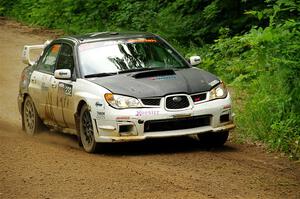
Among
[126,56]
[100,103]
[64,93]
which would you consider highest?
[126,56]

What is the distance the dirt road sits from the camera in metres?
7.41

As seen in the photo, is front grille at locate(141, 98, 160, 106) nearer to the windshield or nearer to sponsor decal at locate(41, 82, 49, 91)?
the windshield

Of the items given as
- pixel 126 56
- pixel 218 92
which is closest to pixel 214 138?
pixel 218 92

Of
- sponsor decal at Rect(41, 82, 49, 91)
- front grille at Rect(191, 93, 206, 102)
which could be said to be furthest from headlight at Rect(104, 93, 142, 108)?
sponsor decal at Rect(41, 82, 49, 91)

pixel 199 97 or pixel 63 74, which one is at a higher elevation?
pixel 63 74

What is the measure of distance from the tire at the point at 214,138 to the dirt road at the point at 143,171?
11 centimetres

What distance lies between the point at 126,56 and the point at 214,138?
69.4 inches

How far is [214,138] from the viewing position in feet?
33.4

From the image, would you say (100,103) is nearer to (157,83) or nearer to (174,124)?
(157,83)

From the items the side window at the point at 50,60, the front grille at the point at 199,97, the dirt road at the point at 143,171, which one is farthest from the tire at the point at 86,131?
the side window at the point at 50,60

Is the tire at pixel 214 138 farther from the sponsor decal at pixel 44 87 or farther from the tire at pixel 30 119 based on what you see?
the tire at pixel 30 119

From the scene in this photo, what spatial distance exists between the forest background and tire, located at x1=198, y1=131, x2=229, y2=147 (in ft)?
1.92

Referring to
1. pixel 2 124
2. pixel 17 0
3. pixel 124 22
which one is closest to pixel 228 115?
pixel 2 124

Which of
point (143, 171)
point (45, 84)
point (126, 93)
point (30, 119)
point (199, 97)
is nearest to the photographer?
point (143, 171)
